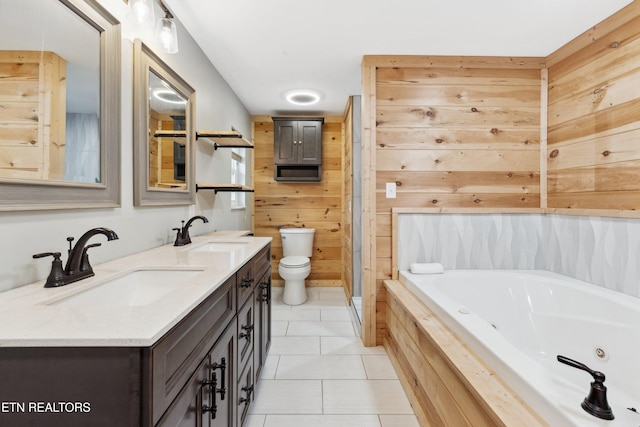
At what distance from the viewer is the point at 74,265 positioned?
95 cm

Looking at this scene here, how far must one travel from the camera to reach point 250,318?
1.49 metres

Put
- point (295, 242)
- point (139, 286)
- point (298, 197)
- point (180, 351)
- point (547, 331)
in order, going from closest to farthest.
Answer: point (180, 351)
point (139, 286)
point (547, 331)
point (295, 242)
point (298, 197)

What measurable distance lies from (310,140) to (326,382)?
2.73 m

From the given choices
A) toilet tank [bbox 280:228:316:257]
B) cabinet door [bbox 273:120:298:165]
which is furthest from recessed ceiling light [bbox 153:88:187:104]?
toilet tank [bbox 280:228:316:257]

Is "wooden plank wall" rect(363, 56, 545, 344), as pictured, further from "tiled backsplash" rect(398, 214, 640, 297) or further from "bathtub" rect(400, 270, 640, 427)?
"bathtub" rect(400, 270, 640, 427)

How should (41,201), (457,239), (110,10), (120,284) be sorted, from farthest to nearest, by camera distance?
1. (457,239)
2. (110,10)
3. (120,284)
4. (41,201)

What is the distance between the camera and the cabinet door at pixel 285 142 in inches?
145

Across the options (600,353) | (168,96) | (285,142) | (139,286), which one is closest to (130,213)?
(139,286)

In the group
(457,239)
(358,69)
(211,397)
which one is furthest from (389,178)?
(211,397)

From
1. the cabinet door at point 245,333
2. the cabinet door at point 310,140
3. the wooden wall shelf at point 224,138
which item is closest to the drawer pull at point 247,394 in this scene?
the cabinet door at point 245,333

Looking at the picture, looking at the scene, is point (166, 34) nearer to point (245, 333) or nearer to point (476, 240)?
point (245, 333)

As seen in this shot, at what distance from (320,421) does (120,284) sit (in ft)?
3.91

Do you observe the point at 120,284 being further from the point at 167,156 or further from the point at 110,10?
the point at 110,10

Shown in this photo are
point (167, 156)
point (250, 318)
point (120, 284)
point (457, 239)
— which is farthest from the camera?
point (457, 239)
